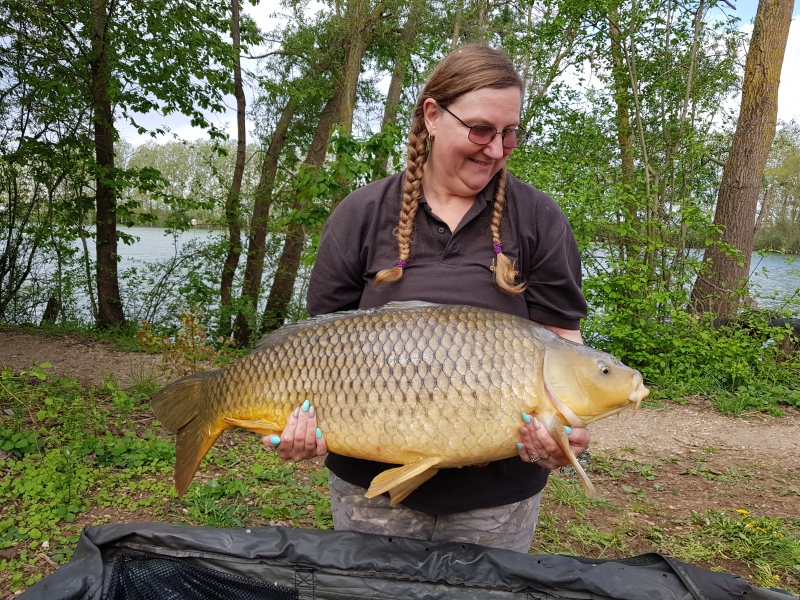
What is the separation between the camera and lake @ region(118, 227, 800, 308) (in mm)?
5980

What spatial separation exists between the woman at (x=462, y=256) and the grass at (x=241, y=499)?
1312mm

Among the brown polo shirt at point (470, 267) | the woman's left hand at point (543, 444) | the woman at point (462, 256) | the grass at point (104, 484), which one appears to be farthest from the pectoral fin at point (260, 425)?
the grass at point (104, 484)

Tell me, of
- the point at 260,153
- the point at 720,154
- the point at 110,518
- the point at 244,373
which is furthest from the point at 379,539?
the point at 260,153

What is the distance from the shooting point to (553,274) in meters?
1.35

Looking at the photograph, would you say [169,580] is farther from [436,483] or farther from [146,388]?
[146,388]

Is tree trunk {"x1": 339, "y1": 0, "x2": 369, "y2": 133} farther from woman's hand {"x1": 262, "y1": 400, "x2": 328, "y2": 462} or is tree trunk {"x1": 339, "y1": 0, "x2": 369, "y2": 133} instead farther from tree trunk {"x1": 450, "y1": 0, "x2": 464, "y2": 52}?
woman's hand {"x1": 262, "y1": 400, "x2": 328, "y2": 462}

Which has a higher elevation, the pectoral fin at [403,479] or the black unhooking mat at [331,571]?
the pectoral fin at [403,479]

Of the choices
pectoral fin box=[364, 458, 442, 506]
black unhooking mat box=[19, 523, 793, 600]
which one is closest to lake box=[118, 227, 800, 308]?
black unhooking mat box=[19, 523, 793, 600]

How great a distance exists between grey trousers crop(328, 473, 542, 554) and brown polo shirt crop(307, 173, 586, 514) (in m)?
0.04

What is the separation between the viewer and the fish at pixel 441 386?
1.24 meters

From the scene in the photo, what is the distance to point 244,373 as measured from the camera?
1.43 metres

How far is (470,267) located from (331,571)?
781 millimetres

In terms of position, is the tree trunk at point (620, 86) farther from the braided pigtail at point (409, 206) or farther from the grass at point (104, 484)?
the braided pigtail at point (409, 206)

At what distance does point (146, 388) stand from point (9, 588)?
241cm
